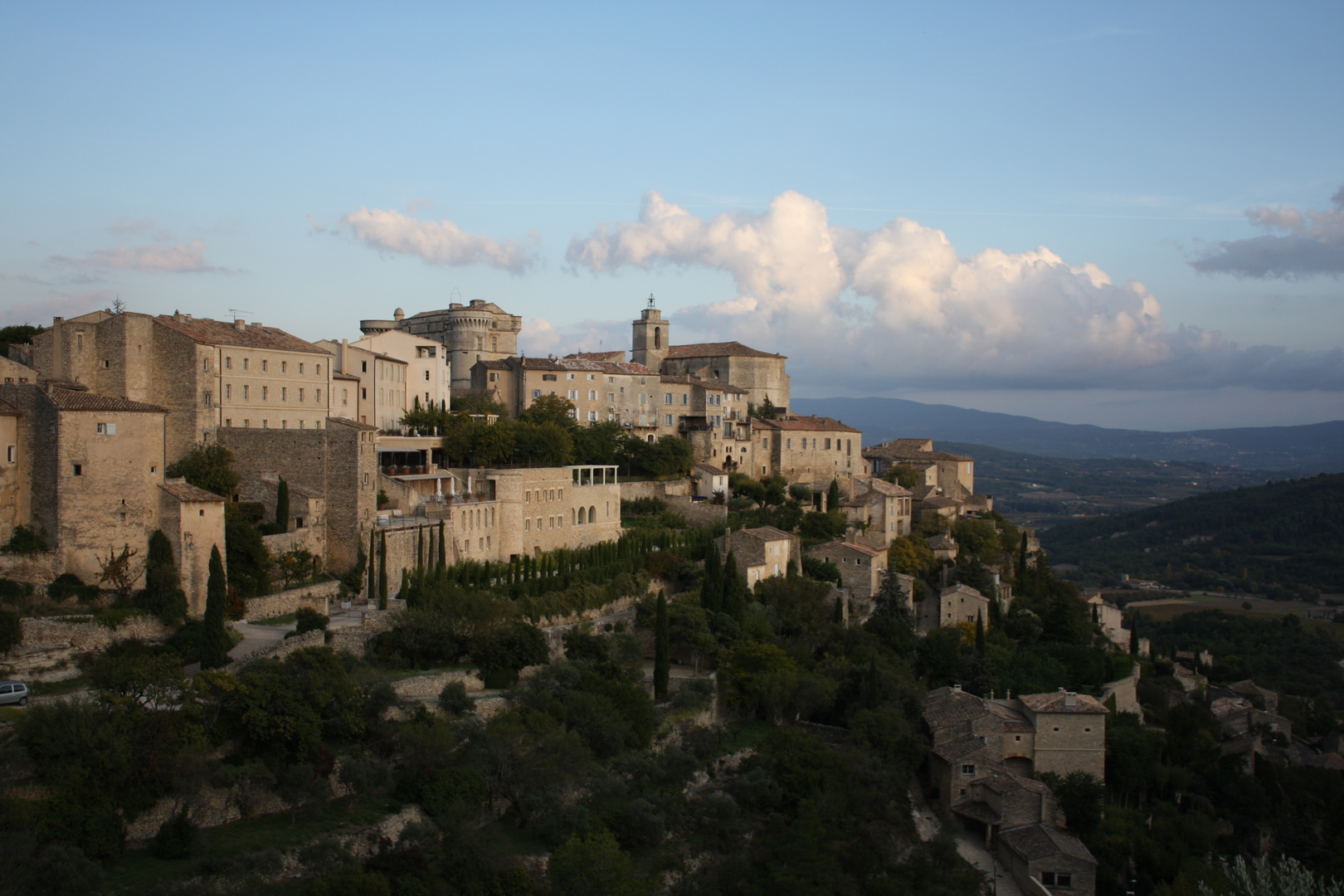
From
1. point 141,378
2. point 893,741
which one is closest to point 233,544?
point 141,378

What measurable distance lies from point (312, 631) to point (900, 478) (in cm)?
4326

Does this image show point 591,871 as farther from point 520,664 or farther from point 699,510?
point 699,510

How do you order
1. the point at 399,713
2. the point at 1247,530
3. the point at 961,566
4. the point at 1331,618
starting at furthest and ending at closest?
the point at 1247,530 → the point at 1331,618 → the point at 961,566 → the point at 399,713

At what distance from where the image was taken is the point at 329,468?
3462 cm

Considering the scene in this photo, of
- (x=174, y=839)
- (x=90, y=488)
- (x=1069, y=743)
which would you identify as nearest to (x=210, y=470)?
(x=90, y=488)

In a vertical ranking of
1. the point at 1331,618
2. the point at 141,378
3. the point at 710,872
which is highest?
the point at 141,378

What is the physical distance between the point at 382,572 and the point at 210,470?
284 inches

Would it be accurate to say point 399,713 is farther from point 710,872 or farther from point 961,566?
point 961,566

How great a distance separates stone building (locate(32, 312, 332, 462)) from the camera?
34.2 meters

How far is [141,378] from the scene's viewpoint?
3512cm

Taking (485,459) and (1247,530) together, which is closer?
(485,459)

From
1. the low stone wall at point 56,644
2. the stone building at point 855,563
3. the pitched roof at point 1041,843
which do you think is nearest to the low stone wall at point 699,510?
the stone building at point 855,563

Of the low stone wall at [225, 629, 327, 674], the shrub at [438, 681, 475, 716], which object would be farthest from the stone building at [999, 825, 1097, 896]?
the low stone wall at [225, 629, 327, 674]

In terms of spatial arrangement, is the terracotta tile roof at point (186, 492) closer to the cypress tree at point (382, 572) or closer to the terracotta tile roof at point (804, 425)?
the cypress tree at point (382, 572)
